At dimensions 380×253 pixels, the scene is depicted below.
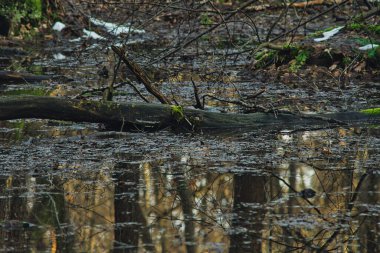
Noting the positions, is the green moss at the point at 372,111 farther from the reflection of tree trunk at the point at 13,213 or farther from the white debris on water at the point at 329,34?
the white debris on water at the point at 329,34

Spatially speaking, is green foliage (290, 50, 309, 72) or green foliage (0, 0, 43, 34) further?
green foliage (0, 0, 43, 34)

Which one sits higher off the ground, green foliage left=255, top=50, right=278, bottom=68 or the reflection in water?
green foliage left=255, top=50, right=278, bottom=68

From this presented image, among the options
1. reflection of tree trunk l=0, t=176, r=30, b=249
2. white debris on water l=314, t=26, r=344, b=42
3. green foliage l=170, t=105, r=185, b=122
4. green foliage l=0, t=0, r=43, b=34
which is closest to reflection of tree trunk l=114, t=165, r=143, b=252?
reflection of tree trunk l=0, t=176, r=30, b=249

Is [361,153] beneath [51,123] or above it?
beneath

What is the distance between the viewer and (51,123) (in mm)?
10305

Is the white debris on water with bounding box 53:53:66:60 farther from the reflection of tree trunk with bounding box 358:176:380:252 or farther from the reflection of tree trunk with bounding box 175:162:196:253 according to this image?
the reflection of tree trunk with bounding box 358:176:380:252

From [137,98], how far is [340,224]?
702 cm

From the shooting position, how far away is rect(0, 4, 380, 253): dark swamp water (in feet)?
16.7

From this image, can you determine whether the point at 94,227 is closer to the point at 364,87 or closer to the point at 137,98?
the point at 137,98

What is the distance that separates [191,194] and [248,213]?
72 centimetres

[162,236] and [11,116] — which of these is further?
[11,116]

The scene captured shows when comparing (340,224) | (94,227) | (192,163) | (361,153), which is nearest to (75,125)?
(192,163)

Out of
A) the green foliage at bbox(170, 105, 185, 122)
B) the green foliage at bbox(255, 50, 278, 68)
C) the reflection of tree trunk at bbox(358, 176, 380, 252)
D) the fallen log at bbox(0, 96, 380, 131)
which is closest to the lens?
the reflection of tree trunk at bbox(358, 176, 380, 252)

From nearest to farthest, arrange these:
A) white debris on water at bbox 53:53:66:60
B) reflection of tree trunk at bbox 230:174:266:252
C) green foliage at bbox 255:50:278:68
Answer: reflection of tree trunk at bbox 230:174:266:252, green foliage at bbox 255:50:278:68, white debris on water at bbox 53:53:66:60
